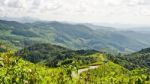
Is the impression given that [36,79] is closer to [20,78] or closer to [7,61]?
[20,78]

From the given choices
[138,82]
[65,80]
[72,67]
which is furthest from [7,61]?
[138,82]

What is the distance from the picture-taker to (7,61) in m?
25.3

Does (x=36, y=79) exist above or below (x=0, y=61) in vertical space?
Answer: below

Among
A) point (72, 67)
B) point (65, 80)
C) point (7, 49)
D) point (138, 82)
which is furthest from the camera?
point (138, 82)

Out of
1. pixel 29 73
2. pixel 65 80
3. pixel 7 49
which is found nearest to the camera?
pixel 7 49

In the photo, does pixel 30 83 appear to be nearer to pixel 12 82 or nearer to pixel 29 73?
pixel 29 73

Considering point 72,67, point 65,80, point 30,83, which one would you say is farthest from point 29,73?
point 65,80

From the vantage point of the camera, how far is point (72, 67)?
192 ft

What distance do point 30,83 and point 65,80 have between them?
35006mm

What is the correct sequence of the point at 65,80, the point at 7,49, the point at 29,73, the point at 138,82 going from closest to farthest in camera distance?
the point at 7,49
the point at 29,73
the point at 65,80
the point at 138,82

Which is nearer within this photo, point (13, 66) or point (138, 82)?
point (13, 66)

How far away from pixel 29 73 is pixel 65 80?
35.8 metres

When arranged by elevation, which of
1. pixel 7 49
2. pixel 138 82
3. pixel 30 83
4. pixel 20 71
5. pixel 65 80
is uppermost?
pixel 7 49

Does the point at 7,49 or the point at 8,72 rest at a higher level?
the point at 7,49
